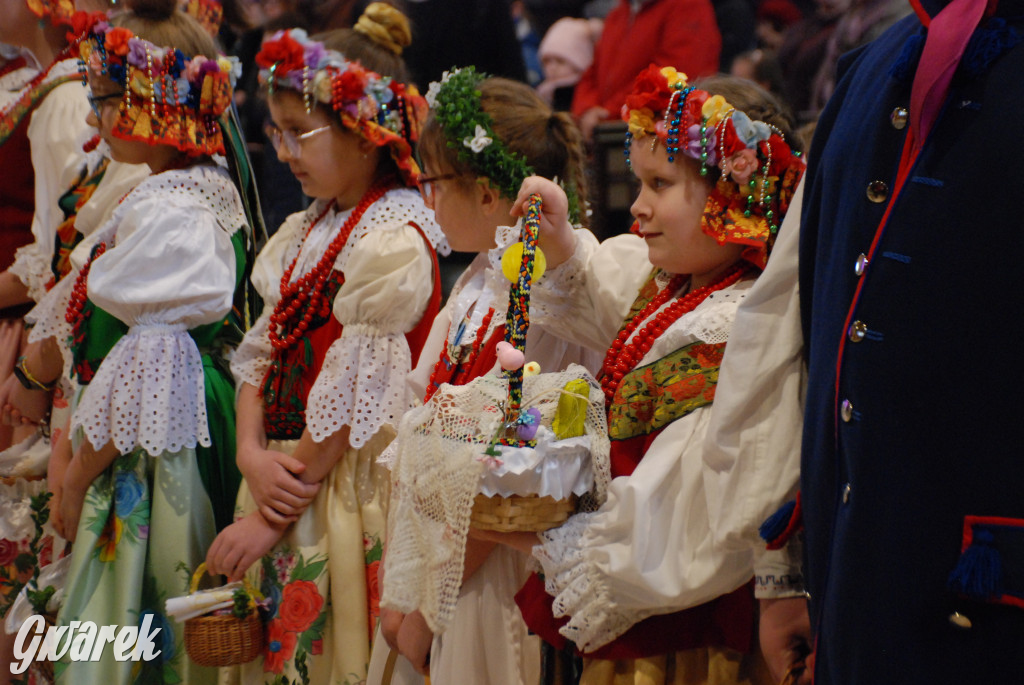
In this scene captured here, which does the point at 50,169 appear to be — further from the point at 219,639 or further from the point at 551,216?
the point at 551,216

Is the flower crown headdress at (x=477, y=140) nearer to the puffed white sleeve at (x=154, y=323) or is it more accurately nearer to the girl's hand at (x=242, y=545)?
the puffed white sleeve at (x=154, y=323)

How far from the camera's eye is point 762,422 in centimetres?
125

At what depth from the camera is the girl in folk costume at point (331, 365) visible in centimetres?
206

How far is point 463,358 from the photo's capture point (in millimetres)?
1873

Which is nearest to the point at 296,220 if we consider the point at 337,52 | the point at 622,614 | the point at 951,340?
the point at 337,52

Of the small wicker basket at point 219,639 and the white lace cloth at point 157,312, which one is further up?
the white lace cloth at point 157,312

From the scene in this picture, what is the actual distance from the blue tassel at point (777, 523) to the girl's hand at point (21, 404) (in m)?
2.28

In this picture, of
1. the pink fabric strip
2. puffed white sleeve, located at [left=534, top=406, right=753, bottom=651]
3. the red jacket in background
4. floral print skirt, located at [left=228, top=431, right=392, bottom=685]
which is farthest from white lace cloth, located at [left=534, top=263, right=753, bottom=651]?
the red jacket in background

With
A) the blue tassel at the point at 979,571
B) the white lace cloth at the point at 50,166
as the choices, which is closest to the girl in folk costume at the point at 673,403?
the blue tassel at the point at 979,571

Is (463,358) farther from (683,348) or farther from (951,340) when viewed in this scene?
(951,340)

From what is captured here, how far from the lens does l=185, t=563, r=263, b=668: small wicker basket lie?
2057 millimetres

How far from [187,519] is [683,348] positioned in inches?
54.8

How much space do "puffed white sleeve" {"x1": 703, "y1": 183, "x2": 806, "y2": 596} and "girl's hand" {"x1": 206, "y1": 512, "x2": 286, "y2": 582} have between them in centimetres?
117

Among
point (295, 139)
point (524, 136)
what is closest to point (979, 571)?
point (524, 136)
